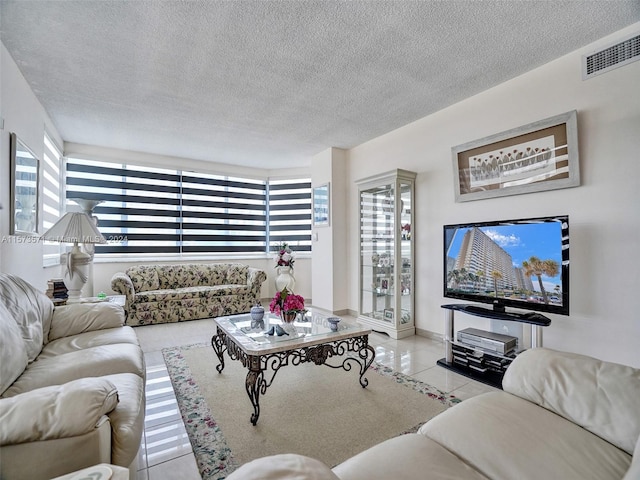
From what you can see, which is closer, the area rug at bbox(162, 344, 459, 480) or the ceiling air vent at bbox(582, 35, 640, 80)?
the area rug at bbox(162, 344, 459, 480)

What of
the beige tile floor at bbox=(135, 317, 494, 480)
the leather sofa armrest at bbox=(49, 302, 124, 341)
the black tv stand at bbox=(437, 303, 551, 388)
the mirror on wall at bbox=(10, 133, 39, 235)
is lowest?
the beige tile floor at bbox=(135, 317, 494, 480)

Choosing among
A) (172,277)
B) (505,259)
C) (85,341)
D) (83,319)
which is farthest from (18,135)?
(505,259)

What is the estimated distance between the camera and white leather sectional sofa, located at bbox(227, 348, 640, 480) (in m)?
0.95

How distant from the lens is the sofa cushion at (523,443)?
963 millimetres

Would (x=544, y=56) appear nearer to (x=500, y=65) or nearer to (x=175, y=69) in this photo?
(x=500, y=65)

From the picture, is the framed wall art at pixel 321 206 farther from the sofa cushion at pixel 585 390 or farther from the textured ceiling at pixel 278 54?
the sofa cushion at pixel 585 390

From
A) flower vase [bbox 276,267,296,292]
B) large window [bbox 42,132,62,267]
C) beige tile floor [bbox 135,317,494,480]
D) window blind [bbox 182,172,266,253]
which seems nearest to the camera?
beige tile floor [bbox 135,317,494,480]

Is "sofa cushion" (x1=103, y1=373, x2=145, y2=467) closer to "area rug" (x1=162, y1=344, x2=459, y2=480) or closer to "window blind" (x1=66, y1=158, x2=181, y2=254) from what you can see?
"area rug" (x1=162, y1=344, x2=459, y2=480)

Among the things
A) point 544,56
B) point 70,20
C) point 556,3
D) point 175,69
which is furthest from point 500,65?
point 70,20

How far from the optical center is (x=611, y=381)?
1156 millimetres

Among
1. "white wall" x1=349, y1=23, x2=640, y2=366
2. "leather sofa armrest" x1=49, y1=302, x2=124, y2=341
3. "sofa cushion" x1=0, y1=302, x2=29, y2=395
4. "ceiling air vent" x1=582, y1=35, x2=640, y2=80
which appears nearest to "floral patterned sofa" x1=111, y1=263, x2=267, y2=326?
"leather sofa armrest" x1=49, y1=302, x2=124, y2=341

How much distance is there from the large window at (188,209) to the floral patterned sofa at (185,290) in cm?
63

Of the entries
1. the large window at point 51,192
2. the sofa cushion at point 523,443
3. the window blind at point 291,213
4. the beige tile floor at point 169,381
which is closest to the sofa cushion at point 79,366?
the beige tile floor at point 169,381

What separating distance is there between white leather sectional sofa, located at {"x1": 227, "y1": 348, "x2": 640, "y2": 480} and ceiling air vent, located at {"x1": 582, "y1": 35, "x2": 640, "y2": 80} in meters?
2.29
